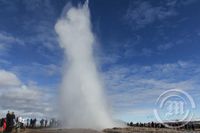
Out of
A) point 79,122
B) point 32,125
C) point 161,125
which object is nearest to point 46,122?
point 32,125

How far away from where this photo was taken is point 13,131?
43938mm

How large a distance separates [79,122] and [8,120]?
82.0 ft

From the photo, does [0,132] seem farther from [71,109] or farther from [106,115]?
[106,115]

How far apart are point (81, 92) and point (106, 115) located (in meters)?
8.29

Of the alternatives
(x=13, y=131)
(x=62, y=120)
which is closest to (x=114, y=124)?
(x=62, y=120)

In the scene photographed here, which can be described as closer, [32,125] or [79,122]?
[79,122]

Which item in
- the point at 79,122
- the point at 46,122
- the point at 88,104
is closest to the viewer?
the point at 79,122

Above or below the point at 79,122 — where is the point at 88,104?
above

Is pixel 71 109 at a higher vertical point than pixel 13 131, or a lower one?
higher

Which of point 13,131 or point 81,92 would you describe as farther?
point 81,92

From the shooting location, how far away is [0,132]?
41.3m

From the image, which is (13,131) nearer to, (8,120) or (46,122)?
(8,120)

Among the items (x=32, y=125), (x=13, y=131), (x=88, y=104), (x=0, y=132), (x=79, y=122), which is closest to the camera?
(x=0, y=132)

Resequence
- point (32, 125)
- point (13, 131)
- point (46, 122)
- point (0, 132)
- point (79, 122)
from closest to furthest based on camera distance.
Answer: point (0, 132) < point (13, 131) < point (79, 122) < point (32, 125) < point (46, 122)
